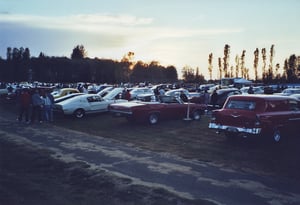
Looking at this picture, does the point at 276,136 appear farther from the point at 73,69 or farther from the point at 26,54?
the point at 26,54

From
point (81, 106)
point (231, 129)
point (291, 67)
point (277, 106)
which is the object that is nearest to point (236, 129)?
point (231, 129)

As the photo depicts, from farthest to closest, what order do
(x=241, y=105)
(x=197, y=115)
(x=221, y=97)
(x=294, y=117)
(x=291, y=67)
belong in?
1. (x=291, y=67)
2. (x=221, y=97)
3. (x=197, y=115)
4. (x=294, y=117)
5. (x=241, y=105)

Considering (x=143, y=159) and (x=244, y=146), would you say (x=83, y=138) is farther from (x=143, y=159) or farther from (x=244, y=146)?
(x=244, y=146)

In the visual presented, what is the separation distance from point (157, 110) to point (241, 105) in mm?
6014

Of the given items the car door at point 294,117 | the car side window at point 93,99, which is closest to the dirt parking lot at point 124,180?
the car door at point 294,117

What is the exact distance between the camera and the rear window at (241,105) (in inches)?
489

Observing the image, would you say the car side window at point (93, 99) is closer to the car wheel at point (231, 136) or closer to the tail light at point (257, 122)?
the car wheel at point (231, 136)

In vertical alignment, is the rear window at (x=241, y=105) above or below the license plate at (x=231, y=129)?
above

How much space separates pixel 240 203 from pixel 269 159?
13.0ft

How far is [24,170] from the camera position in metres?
9.27

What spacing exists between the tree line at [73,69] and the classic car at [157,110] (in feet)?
237

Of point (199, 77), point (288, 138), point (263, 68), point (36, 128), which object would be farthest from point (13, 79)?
point (288, 138)

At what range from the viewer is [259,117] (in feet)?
38.9

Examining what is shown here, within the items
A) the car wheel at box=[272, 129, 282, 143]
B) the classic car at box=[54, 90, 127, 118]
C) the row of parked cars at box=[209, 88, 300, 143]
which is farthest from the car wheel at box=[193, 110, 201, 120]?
the car wheel at box=[272, 129, 282, 143]
